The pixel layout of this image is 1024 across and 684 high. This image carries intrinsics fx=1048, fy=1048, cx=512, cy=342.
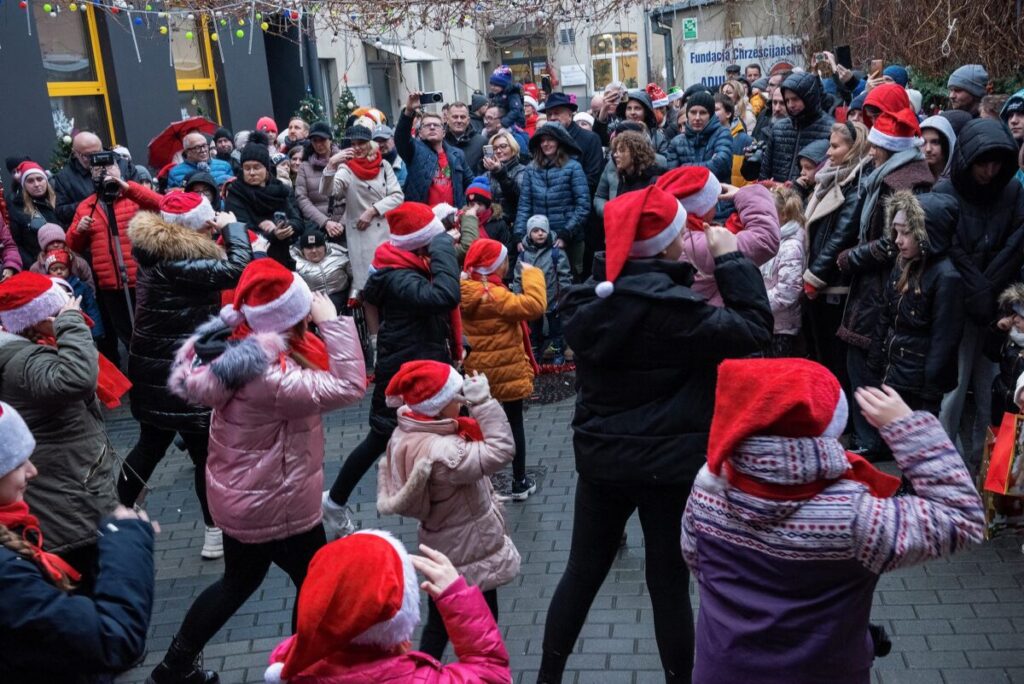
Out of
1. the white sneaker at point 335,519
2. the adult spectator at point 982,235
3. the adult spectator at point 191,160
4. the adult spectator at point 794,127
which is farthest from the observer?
the adult spectator at point 191,160

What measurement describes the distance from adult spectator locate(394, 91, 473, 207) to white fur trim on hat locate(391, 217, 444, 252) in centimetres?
478

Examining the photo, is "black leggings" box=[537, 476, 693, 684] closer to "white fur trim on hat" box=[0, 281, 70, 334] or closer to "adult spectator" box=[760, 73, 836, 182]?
"white fur trim on hat" box=[0, 281, 70, 334]

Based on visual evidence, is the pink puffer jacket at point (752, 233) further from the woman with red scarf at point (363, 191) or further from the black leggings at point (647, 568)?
the woman with red scarf at point (363, 191)

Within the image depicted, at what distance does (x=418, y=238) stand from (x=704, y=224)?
1.96 meters

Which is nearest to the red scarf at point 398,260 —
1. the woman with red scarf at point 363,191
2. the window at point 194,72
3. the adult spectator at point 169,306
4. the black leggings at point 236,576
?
the adult spectator at point 169,306

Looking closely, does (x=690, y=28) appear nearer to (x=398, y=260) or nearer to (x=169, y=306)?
(x=398, y=260)

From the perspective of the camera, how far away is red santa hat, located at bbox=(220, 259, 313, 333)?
427cm

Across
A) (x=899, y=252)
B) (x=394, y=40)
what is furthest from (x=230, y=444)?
(x=394, y=40)

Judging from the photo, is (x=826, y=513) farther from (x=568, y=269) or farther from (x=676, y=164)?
(x=676, y=164)

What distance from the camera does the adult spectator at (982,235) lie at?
5879 mm

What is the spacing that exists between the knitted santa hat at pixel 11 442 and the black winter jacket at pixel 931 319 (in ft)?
14.9

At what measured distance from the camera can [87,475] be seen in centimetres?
435

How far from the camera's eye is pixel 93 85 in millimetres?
15031

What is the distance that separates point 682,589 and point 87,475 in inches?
97.0
